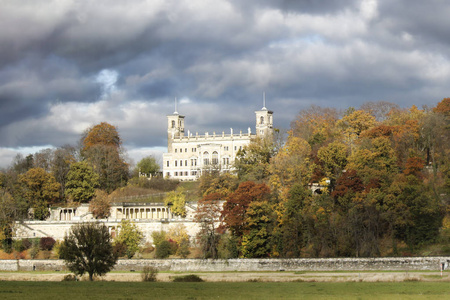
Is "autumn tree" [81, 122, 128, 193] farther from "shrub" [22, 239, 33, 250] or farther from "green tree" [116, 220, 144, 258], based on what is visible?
"green tree" [116, 220, 144, 258]

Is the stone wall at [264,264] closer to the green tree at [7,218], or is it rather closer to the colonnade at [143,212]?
the green tree at [7,218]

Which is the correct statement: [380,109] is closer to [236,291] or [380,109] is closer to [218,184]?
[218,184]

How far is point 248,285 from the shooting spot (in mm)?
39188

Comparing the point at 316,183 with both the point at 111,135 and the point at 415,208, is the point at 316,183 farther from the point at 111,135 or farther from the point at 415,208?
the point at 111,135

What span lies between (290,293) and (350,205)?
24892 millimetres

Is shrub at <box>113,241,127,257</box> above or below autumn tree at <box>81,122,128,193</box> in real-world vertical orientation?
below

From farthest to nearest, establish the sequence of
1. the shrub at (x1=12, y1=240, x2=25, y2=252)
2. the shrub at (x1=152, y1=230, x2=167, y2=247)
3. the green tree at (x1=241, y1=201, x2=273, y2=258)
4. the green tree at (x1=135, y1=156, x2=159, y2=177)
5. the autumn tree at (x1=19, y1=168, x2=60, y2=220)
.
→ the green tree at (x1=135, y1=156, x2=159, y2=177)
the autumn tree at (x1=19, y1=168, x2=60, y2=220)
the shrub at (x1=12, y1=240, x2=25, y2=252)
the shrub at (x1=152, y1=230, x2=167, y2=247)
the green tree at (x1=241, y1=201, x2=273, y2=258)

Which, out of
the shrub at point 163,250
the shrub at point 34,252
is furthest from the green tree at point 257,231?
the shrub at point 34,252

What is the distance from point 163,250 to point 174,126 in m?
59.0

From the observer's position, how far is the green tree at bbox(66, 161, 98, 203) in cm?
8281

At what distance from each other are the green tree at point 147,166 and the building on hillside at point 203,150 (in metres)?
1.75

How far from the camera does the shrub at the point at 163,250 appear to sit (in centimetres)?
6525

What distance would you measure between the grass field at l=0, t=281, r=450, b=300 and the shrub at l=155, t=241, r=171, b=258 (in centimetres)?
2615

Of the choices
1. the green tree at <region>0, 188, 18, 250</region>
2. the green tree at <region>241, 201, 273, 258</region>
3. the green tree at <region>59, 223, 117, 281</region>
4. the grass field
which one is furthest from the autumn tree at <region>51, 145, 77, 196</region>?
the grass field
